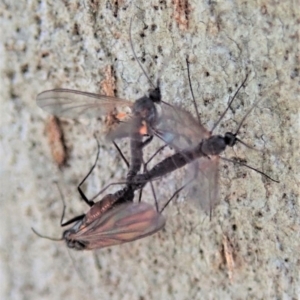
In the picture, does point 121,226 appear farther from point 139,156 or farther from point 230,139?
point 230,139

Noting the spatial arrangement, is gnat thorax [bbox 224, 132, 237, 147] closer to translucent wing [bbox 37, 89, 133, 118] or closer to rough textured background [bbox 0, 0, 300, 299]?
Result: rough textured background [bbox 0, 0, 300, 299]

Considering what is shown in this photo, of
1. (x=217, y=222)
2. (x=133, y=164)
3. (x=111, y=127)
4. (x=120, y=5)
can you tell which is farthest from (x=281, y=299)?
(x=120, y=5)

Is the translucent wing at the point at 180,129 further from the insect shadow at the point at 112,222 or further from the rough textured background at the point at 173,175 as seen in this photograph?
the insect shadow at the point at 112,222

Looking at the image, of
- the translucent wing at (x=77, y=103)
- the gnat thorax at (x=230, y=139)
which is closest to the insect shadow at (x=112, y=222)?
the translucent wing at (x=77, y=103)

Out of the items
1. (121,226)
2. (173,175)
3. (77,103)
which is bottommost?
(121,226)

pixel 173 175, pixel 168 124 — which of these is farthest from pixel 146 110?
pixel 173 175

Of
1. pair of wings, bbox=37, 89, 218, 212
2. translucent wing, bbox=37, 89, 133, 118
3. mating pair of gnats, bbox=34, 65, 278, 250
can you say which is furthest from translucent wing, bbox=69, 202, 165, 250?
translucent wing, bbox=37, 89, 133, 118

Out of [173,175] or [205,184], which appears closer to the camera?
[205,184]
